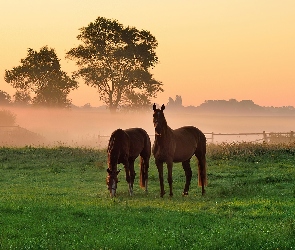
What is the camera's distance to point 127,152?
19.4 m

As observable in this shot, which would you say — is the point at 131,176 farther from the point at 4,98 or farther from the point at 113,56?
the point at 4,98

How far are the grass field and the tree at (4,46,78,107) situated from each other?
5989cm

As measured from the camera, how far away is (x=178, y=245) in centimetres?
1062

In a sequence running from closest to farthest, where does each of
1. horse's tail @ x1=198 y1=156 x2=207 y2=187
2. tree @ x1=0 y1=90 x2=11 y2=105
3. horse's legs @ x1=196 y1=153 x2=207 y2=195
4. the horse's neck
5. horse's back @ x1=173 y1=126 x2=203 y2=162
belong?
the horse's neck → horse's back @ x1=173 y1=126 x2=203 y2=162 → horse's tail @ x1=198 y1=156 x2=207 y2=187 → horse's legs @ x1=196 y1=153 x2=207 y2=195 → tree @ x1=0 y1=90 x2=11 y2=105

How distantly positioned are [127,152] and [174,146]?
6.18ft

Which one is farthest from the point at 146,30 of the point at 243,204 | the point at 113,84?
the point at 243,204

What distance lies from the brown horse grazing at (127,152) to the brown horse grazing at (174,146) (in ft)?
4.11

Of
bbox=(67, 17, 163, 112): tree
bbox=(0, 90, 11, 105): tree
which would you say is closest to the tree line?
bbox=(67, 17, 163, 112): tree

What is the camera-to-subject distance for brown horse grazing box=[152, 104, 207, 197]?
18.2 m

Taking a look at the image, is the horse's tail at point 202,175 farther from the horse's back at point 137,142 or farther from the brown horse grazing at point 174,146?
the horse's back at point 137,142

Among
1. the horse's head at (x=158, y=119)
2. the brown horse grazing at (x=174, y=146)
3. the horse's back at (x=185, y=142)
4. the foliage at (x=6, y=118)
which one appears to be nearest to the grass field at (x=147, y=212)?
the brown horse grazing at (x=174, y=146)

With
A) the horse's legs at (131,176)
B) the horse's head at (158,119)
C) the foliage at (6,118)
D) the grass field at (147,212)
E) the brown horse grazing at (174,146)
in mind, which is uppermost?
the foliage at (6,118)

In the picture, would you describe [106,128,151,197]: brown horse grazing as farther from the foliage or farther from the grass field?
the foliage

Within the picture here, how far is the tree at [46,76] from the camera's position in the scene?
3386 inches
